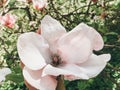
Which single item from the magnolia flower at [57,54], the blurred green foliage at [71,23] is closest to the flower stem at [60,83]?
the magnolia flower at [57,54]

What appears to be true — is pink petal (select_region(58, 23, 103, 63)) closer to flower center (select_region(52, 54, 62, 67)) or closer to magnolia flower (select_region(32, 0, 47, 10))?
flower center (select_region(52, 54, 62, 67))

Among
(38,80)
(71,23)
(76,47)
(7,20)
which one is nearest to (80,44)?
(76,47)

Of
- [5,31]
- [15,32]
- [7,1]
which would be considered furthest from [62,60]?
[5,31]

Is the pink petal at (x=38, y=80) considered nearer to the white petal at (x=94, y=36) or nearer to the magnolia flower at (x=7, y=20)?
the white petal at (x=94, y=36)

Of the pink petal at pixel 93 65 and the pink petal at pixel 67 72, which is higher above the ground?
the pink petal at pixel 67 72

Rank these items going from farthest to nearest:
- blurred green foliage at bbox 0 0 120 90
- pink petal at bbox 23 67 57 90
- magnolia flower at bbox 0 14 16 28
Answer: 1. blurred green foliage at bbox 0 0 120 90
2. magnolia flower at bbox 0 14 16 28
3. pink petal at bbox 23 67 57 90

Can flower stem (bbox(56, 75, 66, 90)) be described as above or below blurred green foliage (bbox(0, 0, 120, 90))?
above

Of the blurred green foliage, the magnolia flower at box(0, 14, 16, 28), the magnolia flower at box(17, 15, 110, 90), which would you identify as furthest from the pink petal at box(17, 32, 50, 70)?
the blurred green foliage

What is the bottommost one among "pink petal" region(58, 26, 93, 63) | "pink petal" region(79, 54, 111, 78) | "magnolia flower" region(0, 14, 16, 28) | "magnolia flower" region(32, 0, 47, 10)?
"magnolia flower" region(0, 14, 16, 28)
